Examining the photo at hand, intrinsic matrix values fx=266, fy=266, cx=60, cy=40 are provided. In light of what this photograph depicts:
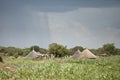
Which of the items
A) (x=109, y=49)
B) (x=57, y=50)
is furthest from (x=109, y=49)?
(x=57, y=50)

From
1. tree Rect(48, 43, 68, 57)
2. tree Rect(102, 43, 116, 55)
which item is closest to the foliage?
tree Rect(102, 43, 116, 55)

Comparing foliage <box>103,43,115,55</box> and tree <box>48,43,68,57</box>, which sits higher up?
foliage <box>103,43,115,55</box>

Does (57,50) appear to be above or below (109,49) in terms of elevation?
below

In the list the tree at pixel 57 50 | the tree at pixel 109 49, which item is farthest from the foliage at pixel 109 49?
the tree at pixel 57 50

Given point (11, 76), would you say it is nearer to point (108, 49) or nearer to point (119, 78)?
point (119, 78)

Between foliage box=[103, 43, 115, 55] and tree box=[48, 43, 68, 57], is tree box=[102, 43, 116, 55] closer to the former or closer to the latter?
foliage box=[103, 43, 115, 55]

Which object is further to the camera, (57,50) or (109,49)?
(109,49)

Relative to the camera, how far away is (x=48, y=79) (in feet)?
29.3

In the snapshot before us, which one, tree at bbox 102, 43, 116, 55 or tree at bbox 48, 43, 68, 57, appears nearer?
tree at bbox 48, 43, 68, 57

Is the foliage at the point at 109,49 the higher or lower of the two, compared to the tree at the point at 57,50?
higher

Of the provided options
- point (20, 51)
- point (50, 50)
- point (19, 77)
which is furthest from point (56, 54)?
point (19, 77)

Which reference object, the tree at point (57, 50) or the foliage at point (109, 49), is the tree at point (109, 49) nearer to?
the foliage at point (109, 49)

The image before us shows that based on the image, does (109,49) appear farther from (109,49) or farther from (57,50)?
(57,50)

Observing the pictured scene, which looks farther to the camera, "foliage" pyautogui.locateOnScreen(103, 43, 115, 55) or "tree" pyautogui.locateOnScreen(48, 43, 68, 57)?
"foliage" pyautogui.locateOnScreen(103, 43, 115, 55)
